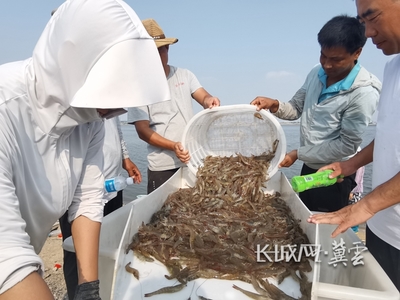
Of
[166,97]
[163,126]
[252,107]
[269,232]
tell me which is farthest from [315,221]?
[163,126]

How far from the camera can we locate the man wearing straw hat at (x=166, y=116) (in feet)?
13.1

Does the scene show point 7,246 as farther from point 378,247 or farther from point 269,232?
point 378,247

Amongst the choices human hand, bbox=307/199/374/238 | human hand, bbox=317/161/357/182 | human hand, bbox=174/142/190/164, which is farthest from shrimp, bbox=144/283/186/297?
human hand, bbox=174/142/190/164

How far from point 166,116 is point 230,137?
1.09m

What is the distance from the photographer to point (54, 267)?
436cm

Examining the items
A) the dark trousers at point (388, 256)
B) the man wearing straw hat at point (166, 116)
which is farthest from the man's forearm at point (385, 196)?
the man wearing straw hat at point (166, 116)

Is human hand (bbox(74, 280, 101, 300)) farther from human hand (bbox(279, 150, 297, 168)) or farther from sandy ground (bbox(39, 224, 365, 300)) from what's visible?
human hand (bbox(279, 150, 297, 168))

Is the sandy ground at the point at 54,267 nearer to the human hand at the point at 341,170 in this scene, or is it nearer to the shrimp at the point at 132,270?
the shrimp at the point at 132,270

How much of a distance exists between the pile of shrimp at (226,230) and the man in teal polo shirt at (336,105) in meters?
0.63

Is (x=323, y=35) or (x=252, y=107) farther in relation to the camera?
(x=252, y=107)

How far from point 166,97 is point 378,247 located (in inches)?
85.4

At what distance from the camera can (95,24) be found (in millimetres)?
1162

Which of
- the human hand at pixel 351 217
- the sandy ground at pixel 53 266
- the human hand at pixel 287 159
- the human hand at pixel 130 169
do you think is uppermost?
the human hand at pixel 351 217

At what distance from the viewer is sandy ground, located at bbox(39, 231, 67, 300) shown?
376 centimetres
